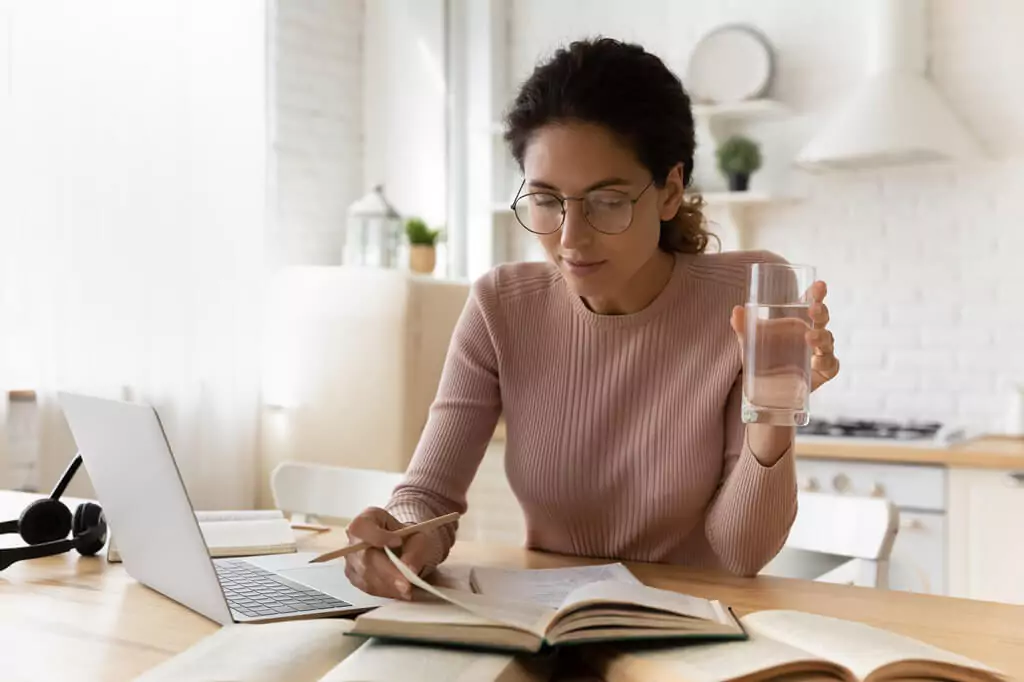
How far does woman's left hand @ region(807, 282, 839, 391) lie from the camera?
1.14 meters

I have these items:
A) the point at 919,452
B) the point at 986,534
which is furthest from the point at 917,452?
the point at 986,534

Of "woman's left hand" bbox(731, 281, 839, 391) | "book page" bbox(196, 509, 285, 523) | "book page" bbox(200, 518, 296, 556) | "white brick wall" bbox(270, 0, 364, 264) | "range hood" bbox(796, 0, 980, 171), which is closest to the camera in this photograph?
"woman's left hand" bbox(731, 281, 839, 391)

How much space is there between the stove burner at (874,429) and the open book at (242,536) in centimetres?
167

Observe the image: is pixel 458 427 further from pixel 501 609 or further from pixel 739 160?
pixel 739 160

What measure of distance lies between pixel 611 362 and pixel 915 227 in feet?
6.67

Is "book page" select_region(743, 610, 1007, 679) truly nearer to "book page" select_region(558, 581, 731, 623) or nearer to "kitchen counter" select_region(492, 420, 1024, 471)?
"book page" select_region(558, 581, 731, 623)

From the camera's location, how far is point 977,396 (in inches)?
124

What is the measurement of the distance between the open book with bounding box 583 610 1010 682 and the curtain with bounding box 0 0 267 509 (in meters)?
1.93

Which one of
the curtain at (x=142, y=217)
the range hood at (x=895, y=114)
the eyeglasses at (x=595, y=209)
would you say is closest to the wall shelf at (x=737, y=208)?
the range hood at (x=895, y=114)

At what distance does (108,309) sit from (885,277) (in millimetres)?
2242

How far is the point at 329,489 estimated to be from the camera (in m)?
1.88

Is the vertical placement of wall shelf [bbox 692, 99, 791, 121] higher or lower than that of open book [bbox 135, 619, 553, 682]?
higher

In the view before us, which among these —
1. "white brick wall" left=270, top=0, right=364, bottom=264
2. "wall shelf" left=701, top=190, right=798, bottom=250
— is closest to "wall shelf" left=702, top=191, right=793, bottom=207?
"wall shelf" left=701, top=190, right=798, bottom=250

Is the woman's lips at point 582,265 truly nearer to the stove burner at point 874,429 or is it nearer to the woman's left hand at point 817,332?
the woman's left hand at point 817,332
